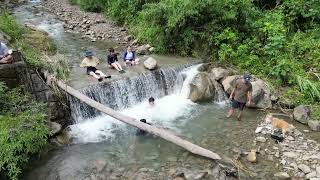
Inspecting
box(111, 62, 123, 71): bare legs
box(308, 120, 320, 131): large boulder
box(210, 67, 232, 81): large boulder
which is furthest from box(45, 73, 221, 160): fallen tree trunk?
box(210, 67, 232, 81): large boulder

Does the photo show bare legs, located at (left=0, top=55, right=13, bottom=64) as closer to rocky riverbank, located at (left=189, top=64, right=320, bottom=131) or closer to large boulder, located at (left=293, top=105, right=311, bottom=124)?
rocky riverbank, located at (left=189, top=64, right=320, bottom=131)

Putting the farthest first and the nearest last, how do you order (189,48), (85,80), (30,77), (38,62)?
(189,48) → (85,80) → (38,62) → (30,77)

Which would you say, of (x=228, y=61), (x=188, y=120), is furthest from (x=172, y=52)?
(x=188, y=120)

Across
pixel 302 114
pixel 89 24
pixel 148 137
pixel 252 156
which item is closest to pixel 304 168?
pixel 252 156

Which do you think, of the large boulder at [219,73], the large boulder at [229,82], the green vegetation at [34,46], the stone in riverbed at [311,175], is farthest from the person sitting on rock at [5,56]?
the stone in riverbed at [311,175]

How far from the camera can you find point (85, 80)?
490 inches

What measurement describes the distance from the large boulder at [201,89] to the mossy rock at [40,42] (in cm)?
594

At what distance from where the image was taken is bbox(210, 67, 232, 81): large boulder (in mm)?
13406

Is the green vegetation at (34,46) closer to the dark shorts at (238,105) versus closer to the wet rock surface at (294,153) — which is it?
the dark shorts at (238,105)

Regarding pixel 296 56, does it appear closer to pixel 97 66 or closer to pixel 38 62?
pixel 97 66

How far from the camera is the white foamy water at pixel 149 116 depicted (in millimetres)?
11031

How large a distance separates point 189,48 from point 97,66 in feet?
12.4

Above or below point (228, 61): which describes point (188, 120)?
below

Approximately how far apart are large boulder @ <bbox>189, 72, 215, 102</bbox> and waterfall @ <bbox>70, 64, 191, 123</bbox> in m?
0.72
